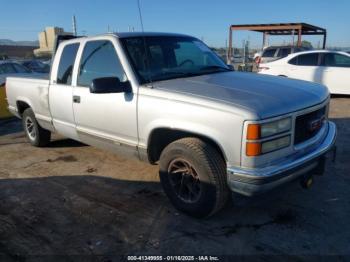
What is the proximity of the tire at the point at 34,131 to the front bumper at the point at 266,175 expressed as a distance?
A: 171 inches

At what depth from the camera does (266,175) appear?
309cm

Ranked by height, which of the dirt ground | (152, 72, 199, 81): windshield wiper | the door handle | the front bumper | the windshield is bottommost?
the dirt ground

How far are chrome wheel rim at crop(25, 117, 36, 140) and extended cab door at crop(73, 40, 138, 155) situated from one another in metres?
2.03

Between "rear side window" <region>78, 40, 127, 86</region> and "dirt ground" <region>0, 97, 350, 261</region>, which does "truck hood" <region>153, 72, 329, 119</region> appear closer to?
"rear side window" <region>78, 40, 127, 86</region>

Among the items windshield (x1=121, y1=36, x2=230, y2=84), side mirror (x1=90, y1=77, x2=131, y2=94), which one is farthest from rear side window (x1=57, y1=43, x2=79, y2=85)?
side mirror (x1=90, y1=77, x2=131, y2=94)

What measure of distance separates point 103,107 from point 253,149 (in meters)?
2.04

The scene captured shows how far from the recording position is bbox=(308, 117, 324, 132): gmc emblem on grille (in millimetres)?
3586

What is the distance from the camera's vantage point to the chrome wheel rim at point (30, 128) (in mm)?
6605

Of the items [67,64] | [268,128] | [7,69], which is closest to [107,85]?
[67,64]

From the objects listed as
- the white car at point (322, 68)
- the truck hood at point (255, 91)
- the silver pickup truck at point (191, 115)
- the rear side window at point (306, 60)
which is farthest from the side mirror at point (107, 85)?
the rear side window at point (306, 60)

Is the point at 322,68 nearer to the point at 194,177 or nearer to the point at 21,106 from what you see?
the point at 21,106

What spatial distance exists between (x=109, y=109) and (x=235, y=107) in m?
1.74

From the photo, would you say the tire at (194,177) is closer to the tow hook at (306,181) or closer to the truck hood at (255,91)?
the truck hood at (255,91)

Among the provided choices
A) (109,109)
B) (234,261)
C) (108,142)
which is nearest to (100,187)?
(108,142)
